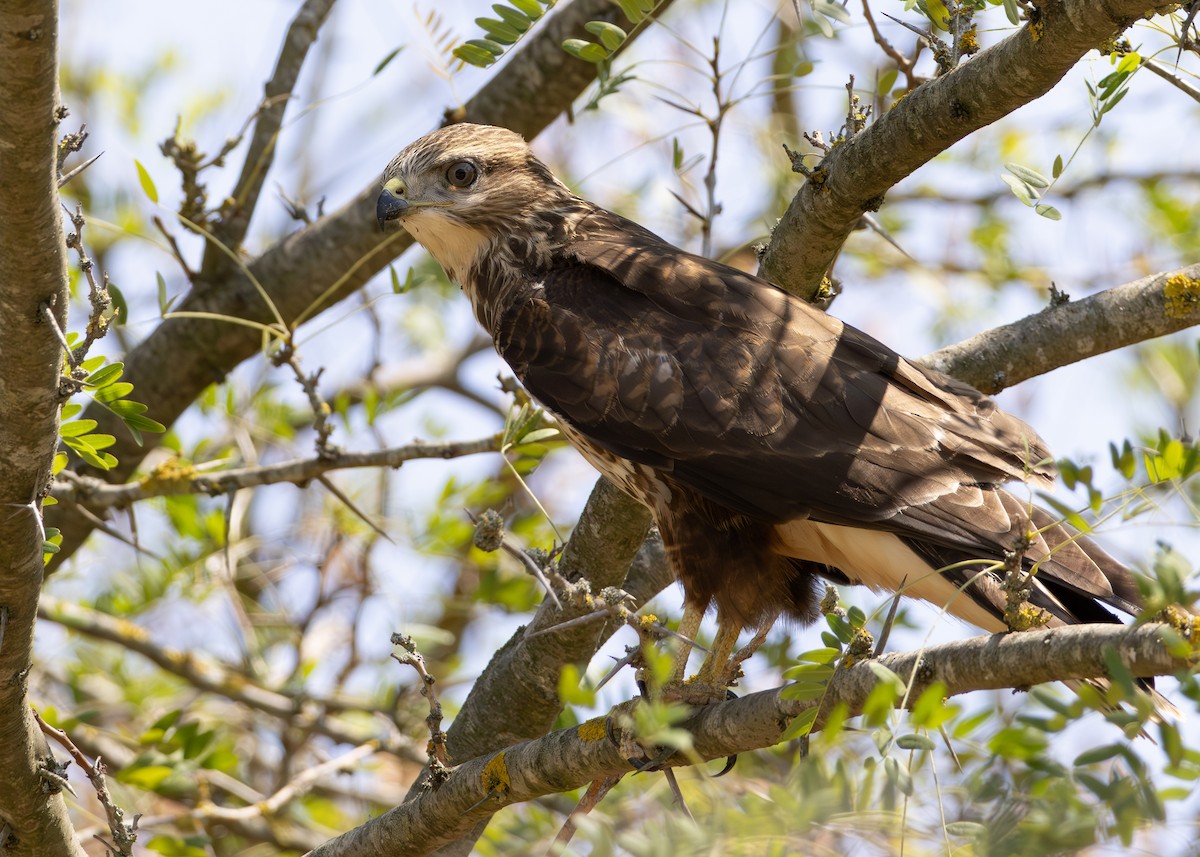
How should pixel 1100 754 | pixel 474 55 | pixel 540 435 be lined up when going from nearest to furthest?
pixel 1100 754 → pixel 474 55 → pixel 540 435

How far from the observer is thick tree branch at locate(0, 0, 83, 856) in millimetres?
2352

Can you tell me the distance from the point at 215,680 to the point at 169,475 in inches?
60.6

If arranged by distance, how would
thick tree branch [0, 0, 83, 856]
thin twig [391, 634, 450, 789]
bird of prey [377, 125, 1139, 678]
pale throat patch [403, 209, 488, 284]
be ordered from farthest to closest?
pale throat patch [403, 209, 488, 284], bird of prey [377, 125, 1139, 678], thin twig [391, 634, 450, 789], thick tree branch [0, 0, 83, 856]

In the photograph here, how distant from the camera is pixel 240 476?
4.52m

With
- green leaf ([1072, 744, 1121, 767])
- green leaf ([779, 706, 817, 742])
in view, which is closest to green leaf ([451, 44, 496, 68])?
green leaf ([779, 706, 817, 742])

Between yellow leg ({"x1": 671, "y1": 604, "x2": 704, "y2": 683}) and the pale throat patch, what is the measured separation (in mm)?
1568

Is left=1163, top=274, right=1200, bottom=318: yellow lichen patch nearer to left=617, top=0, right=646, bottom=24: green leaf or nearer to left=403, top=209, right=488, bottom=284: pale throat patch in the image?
left=617, top=0, right=646, bottom=24: green leaf

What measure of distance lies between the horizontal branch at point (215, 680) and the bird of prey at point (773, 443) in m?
2.06

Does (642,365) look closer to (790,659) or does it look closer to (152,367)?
(790,659)

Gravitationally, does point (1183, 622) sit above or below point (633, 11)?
below

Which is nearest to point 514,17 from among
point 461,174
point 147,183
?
point 461,174

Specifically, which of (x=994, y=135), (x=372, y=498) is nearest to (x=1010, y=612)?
(x=372, y=498)

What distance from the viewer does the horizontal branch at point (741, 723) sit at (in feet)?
7.30

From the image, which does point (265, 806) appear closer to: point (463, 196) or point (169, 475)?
point (169, 475)
